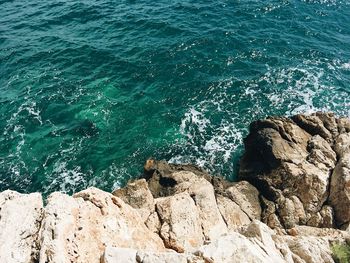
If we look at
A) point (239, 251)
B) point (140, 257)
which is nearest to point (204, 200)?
point (239, 251)

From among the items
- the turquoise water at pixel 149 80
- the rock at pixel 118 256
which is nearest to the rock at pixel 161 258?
the rock at pixel 118 256

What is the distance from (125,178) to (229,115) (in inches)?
452

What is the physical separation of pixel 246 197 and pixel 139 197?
284 inches

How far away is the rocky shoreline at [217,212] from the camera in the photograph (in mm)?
12653

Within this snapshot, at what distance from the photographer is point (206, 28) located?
42438 mm

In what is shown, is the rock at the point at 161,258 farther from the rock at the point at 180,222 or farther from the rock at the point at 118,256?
the rock at the point at 180,222

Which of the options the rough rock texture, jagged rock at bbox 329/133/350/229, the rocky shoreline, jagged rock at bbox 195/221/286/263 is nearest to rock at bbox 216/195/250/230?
the rocky shoreline

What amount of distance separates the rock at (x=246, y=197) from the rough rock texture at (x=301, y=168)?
1.67ft

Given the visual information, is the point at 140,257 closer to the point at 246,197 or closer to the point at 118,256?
the point at 118,256

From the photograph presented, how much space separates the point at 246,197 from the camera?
905 inches

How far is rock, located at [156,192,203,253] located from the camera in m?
17.7

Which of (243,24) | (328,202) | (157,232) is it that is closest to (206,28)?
(243,24)

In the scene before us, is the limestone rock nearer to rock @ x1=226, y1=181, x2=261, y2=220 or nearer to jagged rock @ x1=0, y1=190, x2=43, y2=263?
jagged rock @ x1=0, y1=190, x2=43, y2=263

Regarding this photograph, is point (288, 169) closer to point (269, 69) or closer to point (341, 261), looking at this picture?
point (341, 261)
